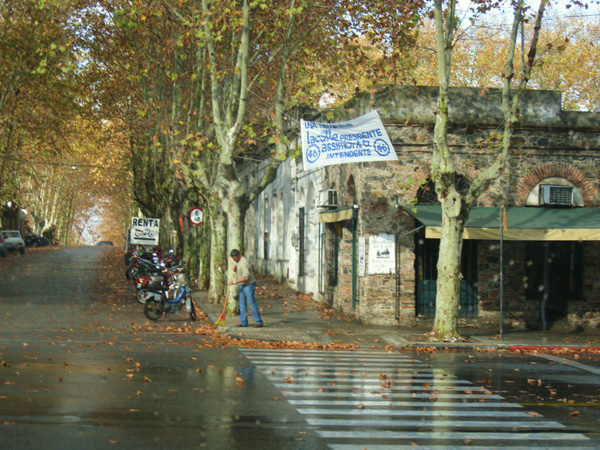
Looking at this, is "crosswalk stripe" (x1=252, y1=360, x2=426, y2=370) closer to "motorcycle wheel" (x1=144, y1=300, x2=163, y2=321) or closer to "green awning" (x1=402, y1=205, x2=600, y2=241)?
Answer: "green awning" (x1=402, y1=205, x2=600, y2=241)

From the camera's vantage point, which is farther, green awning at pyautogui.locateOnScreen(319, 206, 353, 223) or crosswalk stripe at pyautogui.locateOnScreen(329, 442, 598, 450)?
green awning at pyautogui.locateOnScreen(319, 206, 353, 223)

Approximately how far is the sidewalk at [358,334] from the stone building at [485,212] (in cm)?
75

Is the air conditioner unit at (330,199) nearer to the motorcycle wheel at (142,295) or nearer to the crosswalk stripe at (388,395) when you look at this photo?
the motorcycle wheel at (142,295)

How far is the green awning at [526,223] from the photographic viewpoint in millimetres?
19438

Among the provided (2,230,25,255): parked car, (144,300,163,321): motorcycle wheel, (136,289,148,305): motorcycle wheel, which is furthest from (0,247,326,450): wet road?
(2,230,25,255): parked car

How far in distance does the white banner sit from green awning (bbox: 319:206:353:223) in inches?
126

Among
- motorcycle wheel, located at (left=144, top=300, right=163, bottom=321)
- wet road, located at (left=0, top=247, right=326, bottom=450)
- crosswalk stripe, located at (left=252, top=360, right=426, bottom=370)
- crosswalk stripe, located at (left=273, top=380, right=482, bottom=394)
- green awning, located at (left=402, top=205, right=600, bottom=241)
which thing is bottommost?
crosswalk stripe, located at (left=252, top=360, right=426, bottom=370)

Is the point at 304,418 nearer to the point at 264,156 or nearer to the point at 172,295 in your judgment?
the point at 172,295

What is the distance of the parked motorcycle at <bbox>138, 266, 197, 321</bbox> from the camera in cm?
2097

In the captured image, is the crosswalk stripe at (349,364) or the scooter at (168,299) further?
the scooter at (168,299)

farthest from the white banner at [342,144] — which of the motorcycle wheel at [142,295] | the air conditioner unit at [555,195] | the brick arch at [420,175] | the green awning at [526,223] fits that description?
the motorcycle wheel at [142,295]

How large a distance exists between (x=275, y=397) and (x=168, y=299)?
37.8ft

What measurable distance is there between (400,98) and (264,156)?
1733 cm

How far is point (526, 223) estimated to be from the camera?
2014cm
